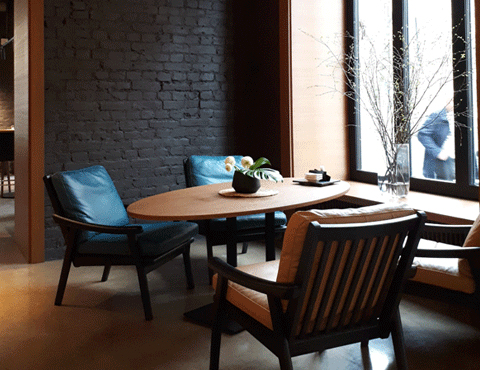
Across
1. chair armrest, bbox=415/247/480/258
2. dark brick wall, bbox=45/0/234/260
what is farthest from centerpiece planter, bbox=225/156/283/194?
dark brick wall, bbox=45/0/234/260

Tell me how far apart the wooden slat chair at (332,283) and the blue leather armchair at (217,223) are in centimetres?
146

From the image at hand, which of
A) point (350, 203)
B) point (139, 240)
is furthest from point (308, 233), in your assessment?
point (350, 203)

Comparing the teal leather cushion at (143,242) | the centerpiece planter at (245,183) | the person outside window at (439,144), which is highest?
the person outside window at (439,144)

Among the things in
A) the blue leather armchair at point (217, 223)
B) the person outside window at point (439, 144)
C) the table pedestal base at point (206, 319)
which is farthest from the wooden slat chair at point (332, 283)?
the person outside window at point (439, 144)

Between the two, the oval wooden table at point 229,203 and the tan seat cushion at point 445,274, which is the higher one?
the oval wooden table at point 229,203

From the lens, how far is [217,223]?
3.85 metres

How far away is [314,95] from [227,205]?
2368mm

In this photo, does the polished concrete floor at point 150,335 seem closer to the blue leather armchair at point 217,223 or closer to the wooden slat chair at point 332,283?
the blue leather armchair at point 217,223

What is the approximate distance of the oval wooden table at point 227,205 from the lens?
2.77 m

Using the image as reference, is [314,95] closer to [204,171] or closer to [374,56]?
[374,56]

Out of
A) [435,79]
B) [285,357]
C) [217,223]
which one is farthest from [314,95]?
[285,357]

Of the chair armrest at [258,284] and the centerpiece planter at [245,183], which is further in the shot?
the centerpiece planter at [245,183]

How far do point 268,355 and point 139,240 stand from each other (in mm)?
1078

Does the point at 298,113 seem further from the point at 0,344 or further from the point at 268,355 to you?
the point at 0,344
